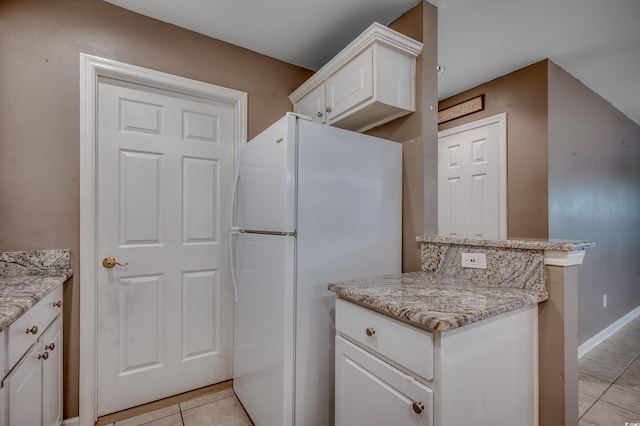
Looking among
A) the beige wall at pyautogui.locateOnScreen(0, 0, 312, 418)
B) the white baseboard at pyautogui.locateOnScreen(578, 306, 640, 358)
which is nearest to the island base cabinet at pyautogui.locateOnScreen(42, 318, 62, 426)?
the beige wall at pyautogui.locateOnScreen(0, 0, 312, 418)

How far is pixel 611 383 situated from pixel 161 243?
3317 mm

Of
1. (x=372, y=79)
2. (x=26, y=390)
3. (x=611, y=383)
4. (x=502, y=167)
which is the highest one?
(x=372, y=79)

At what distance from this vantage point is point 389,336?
3.41 ft

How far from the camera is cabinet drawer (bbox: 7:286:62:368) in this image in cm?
101

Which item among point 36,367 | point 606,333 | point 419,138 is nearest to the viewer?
point 36,367

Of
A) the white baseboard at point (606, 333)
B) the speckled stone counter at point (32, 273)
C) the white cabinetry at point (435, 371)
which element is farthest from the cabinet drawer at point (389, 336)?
the white baseboard at point (606, 333)

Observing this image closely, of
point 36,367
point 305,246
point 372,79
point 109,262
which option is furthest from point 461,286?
point 109,262

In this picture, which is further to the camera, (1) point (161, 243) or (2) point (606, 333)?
(2) point (606, 333)

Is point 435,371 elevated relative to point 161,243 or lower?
lower

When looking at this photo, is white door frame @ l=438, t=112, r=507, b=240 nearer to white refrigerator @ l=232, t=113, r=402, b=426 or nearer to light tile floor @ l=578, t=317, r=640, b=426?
light tile floor @ l=578, t=317, r=640, b=426

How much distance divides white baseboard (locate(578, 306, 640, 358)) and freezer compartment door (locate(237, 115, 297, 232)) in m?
2.99

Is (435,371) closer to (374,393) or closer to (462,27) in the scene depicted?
(374,393)

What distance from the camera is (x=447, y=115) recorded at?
325 centimetres

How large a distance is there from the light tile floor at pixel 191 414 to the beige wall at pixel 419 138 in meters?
1.36
